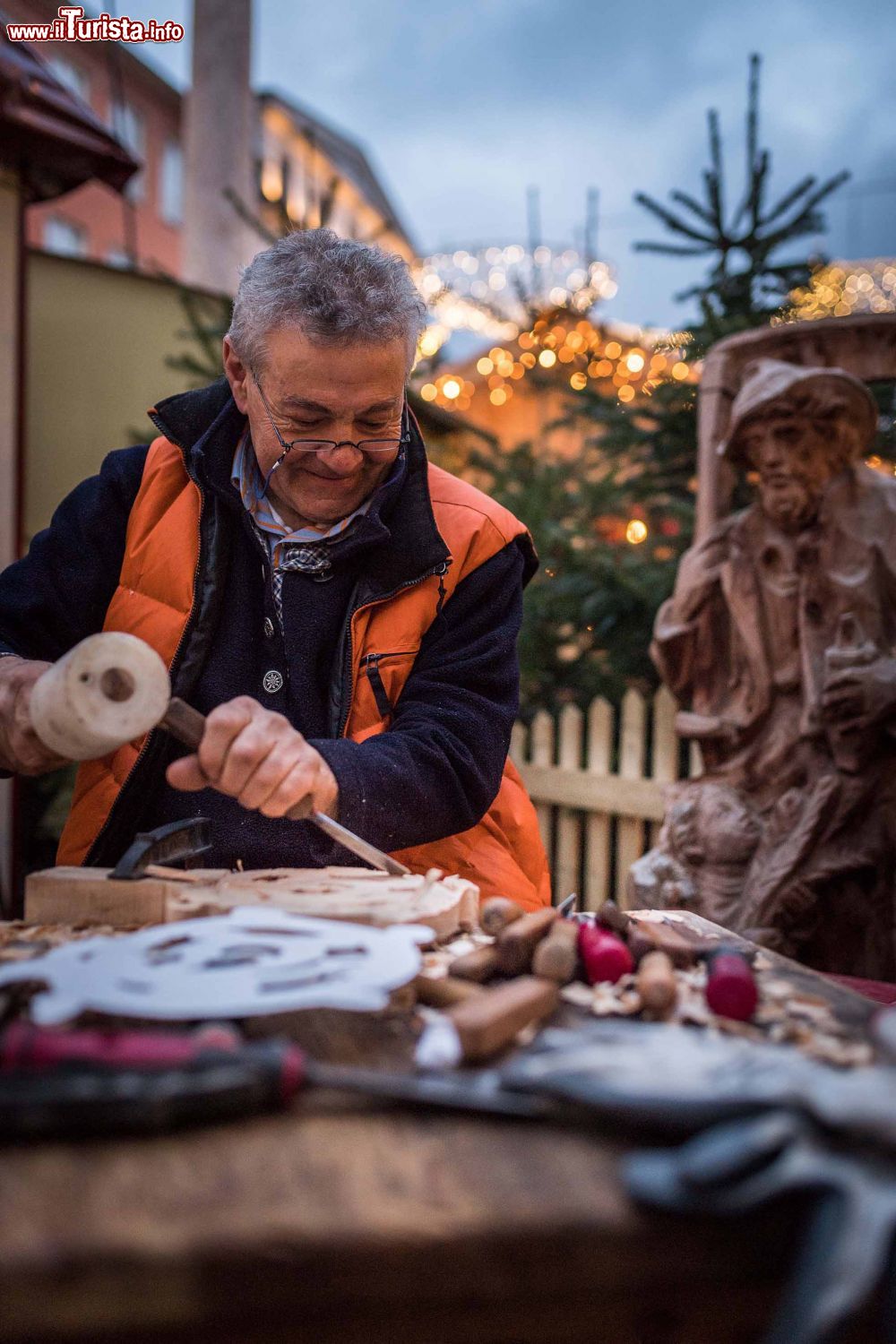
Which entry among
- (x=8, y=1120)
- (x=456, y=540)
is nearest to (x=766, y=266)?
(x=456, y=540)

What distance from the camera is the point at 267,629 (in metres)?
2.15

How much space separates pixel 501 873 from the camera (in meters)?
2.15

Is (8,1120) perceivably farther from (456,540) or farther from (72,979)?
(456,540)

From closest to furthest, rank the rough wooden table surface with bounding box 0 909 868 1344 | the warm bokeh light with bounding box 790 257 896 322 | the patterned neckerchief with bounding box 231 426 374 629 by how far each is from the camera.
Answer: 1. the rough wooden table surface with bounding box 0 909 868 1344
2. the patterned neckerchief with bounding box 231 426 374 629
3. the warm bokeh light with bounding box 790 257 896 322

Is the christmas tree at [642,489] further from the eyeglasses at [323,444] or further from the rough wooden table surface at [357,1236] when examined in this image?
the rough wooden table surface at [357,1236]

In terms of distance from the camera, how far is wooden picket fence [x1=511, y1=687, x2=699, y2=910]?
15.7 ft

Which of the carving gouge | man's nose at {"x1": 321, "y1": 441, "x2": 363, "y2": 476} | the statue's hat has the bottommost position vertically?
the carving gouge

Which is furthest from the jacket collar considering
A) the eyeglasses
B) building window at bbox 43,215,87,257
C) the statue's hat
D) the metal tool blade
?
building window at bbox 43,215,87,257

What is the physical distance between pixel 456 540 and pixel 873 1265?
5.41 feet

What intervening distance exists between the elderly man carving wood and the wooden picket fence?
2612mm

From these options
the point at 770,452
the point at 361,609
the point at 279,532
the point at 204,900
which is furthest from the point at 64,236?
the point at 204,900

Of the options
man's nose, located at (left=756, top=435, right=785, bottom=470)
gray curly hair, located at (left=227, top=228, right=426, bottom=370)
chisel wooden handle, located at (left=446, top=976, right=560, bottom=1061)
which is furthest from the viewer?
man's nose, located at (left=756, top=435, right=785, bottom=470)

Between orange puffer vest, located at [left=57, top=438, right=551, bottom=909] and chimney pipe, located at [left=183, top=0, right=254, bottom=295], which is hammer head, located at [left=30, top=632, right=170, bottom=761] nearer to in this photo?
orange puffer vest, located at [left=57, top=438, right=551, bottom=909]

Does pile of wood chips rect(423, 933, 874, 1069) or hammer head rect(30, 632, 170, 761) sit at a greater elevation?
hammer head rect(30, 632, 170, 761)
